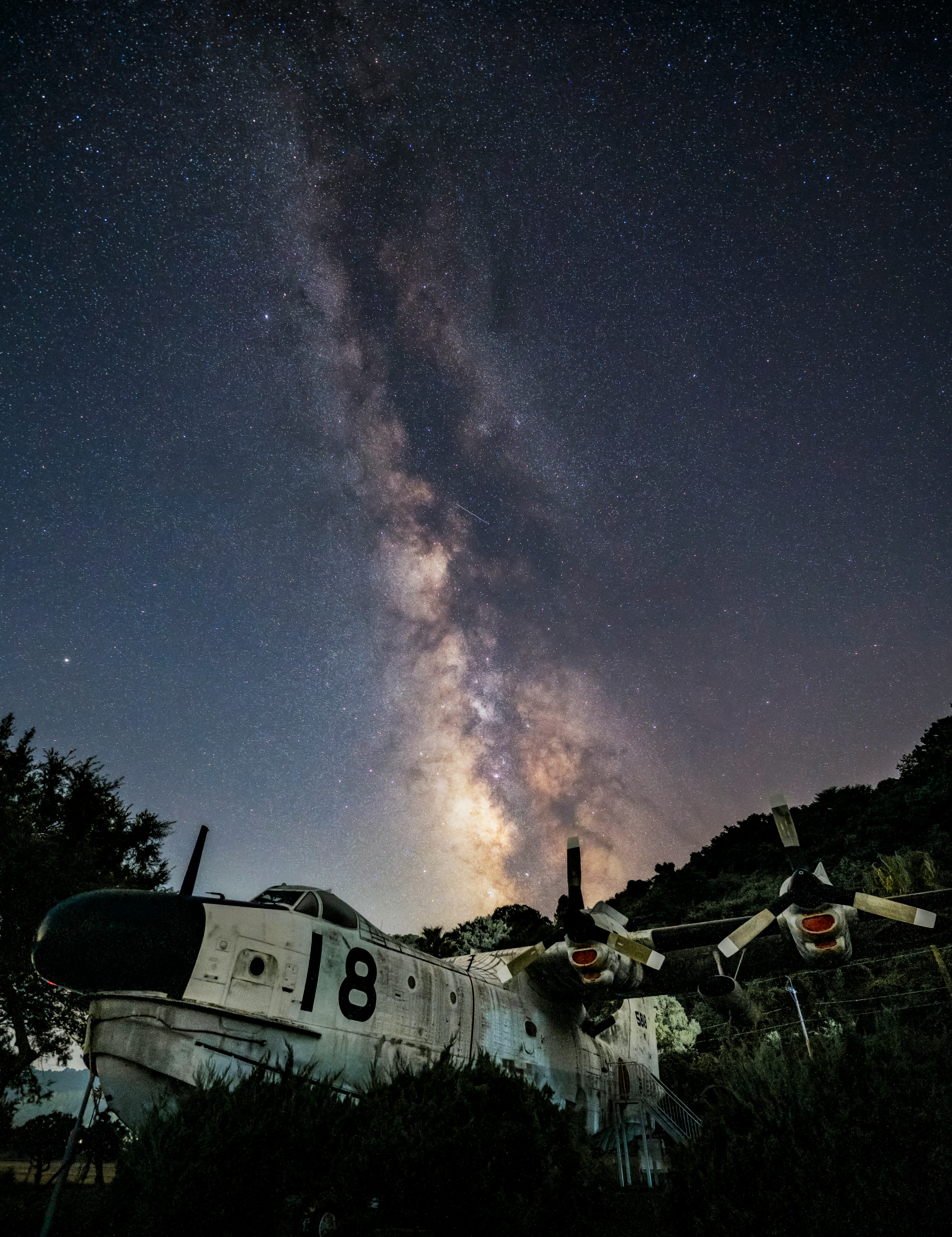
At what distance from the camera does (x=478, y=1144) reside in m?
7.67

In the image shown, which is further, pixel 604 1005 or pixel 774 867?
pixel 774 867

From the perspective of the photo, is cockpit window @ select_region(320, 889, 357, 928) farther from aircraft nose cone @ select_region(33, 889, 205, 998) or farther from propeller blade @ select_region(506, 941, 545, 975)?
propeller blade @ select_region(506, 941, 545, 975)

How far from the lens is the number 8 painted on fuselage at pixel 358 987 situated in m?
9.53

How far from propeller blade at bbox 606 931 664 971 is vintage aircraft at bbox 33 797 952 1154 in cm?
3

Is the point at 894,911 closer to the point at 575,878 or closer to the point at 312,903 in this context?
the point at 575,878

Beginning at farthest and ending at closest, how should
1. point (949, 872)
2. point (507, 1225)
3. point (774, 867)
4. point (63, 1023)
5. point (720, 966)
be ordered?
point (774, 867), point (949, 872), point (63, 1023), point (720, 966), point (507, 1225)

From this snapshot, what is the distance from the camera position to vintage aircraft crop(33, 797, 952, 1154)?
307 inches

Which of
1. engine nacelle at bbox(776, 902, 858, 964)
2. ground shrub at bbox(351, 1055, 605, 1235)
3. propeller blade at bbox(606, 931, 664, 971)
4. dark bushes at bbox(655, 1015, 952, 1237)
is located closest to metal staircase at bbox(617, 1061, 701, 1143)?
propeller blade at bbox(606, 931, 664, 971)

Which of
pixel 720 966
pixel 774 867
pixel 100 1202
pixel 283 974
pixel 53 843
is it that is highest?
pixel 774 867

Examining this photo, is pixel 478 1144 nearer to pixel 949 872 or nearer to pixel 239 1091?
pixel 239 1091

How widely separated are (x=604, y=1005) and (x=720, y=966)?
128 inches

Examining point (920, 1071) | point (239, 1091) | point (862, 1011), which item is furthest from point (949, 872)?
point (239, 1091)

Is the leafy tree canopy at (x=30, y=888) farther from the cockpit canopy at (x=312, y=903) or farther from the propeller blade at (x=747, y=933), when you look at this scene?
the propeller blade at (x=747, y=933)

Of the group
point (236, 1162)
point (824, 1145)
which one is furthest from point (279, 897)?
point (824, 1145)
